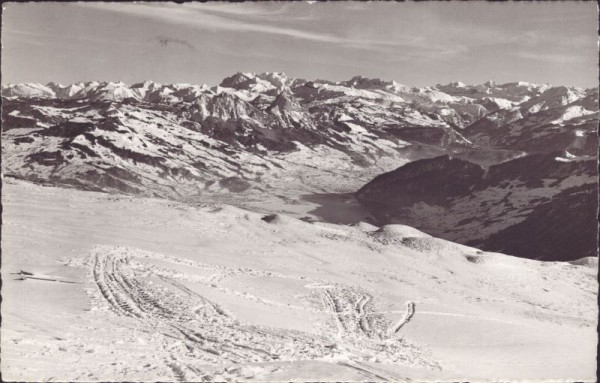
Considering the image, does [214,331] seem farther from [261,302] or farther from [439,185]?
[439,185]

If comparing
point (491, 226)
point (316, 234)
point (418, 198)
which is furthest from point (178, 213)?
point (418, 198)

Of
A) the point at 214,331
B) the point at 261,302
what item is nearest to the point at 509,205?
the point at 261,302

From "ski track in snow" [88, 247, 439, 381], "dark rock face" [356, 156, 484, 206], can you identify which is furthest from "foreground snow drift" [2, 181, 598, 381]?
"dark rock face" [356, 156, 484, 206]

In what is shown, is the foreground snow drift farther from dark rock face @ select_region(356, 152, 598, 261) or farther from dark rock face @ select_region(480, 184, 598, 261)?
dark rock face @ select_region(356, 152, 598, 261)

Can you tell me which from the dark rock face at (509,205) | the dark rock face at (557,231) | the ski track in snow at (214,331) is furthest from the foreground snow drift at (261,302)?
the dark rock face at (509,205)

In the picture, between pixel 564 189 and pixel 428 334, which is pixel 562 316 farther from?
pixel 564 189

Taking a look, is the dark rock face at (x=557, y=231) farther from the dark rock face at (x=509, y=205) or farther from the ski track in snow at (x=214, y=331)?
the ski track in snow at (x=214, y=331)
